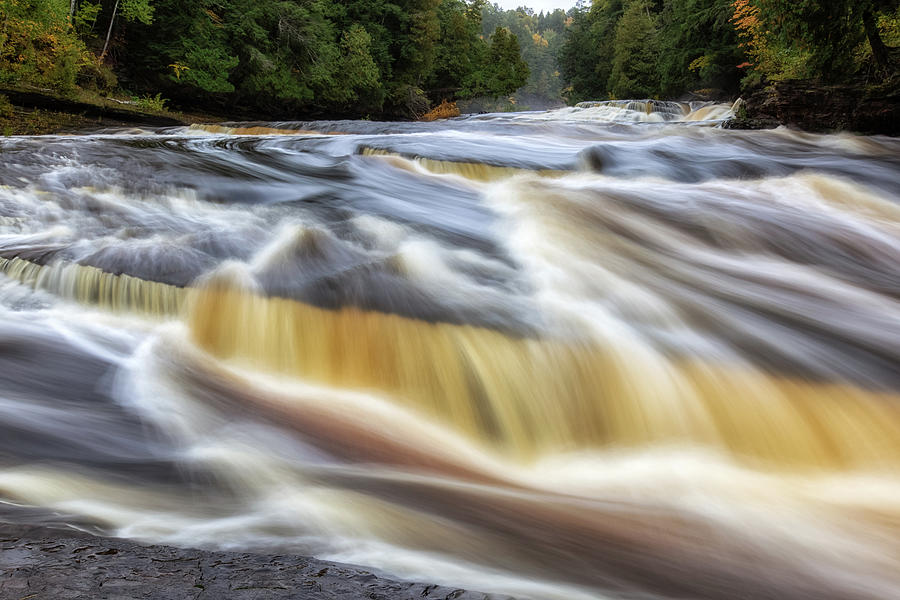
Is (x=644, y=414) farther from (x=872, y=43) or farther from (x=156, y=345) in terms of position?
(x=872, y=43)

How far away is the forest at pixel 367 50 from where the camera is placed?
1016 cm

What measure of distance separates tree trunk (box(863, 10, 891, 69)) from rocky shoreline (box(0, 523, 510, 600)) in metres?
11.3

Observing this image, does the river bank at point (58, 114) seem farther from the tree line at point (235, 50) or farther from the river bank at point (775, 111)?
the tree line at point (235, 50)

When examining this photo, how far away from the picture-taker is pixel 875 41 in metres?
9.31

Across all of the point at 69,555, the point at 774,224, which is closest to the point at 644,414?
the point at 69,555

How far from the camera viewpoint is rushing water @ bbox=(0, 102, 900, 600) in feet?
5.89

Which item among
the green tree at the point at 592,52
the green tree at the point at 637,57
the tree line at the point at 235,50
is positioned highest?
the green tree at the point at 592,52

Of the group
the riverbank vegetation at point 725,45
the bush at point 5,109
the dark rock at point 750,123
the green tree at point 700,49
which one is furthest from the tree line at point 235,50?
the dark rock at point 750,123

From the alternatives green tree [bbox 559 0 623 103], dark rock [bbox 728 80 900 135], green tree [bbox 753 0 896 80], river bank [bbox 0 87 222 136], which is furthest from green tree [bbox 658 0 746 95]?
river bank [bbox 0 87 222 136]

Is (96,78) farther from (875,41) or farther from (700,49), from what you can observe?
(700,49)

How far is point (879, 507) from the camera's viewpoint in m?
2.11

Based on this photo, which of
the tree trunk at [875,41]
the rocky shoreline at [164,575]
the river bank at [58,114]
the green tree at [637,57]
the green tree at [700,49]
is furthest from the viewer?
the green tree at [637,57]

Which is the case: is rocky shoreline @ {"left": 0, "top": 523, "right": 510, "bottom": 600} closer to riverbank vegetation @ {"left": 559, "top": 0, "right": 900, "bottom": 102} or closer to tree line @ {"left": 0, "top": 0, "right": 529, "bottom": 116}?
riverbank vegetation @ {"left": 559, "top": 0, "right": 900, "bottom": 102}

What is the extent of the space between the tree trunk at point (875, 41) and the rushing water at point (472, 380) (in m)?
5.39
